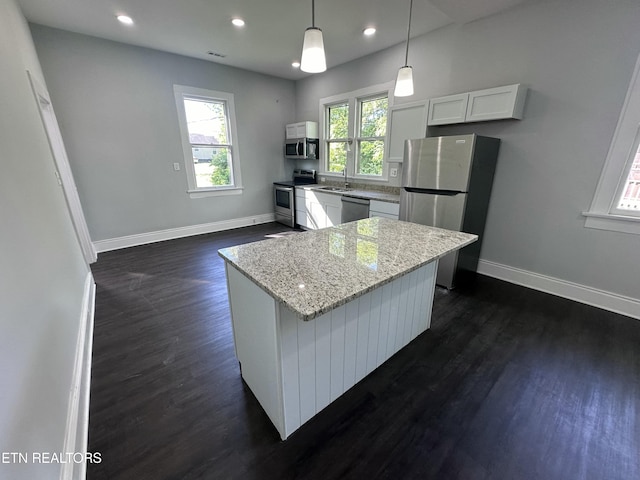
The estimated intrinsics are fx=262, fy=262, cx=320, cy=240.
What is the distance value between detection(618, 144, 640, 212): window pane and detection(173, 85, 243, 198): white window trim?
4985 millimetres

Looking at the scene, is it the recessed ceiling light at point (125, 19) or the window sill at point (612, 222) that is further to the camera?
the recessed ceiling light at point (125, 19)

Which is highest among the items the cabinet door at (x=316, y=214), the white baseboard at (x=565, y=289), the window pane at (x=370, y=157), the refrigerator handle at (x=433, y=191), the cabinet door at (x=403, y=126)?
the cabinet door at (x=403, y=126)

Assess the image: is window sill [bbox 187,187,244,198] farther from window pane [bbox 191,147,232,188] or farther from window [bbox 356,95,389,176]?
window [bbox 356,95,389,176]

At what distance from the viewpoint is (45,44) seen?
121 inches

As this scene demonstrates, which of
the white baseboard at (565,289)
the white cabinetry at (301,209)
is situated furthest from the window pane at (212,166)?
the white baseboard at (565,289)

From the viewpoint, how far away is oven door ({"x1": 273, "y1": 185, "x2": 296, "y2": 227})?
505 centimetres

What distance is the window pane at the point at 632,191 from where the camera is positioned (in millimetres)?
2182

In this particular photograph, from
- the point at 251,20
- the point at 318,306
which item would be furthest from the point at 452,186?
Answer: the point at 251,20

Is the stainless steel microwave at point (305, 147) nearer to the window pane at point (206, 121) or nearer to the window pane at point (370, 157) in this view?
the window pane at point (370, 157)

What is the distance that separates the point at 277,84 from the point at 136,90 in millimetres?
2375

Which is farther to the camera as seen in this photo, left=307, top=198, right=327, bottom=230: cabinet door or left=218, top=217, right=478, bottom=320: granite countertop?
left=307, top=198, right=327, bottom=230: cabinet door

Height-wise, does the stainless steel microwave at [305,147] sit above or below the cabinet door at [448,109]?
below

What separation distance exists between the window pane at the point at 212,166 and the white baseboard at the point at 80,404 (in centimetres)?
295

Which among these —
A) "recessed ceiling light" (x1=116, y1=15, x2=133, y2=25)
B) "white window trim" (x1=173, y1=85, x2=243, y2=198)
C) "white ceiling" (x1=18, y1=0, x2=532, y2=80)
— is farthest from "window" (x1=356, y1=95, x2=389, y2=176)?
"recessed ceiling light" (x1=116, y1=15, x2=133, y2=25)
